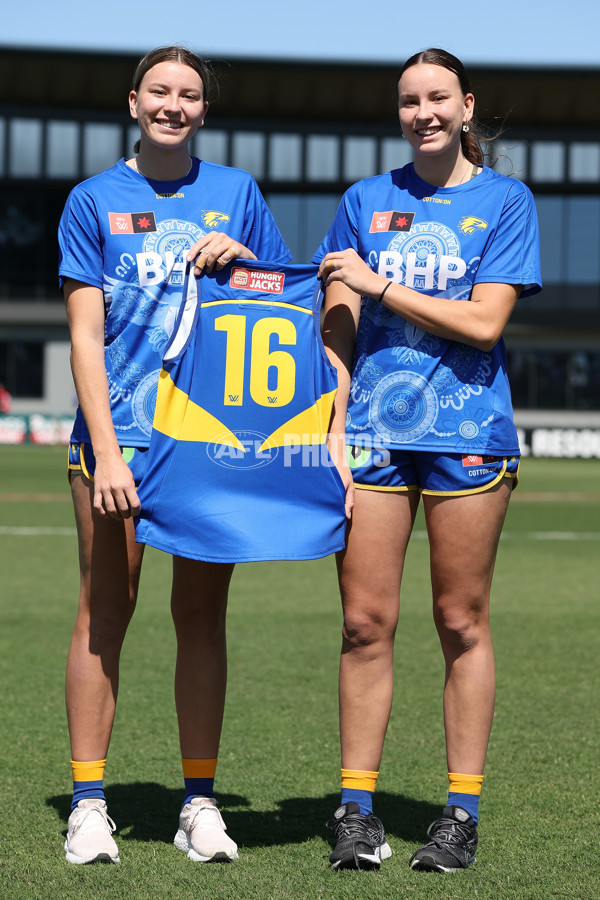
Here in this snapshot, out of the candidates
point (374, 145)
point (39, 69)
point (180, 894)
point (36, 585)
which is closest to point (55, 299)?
point (39, 69)

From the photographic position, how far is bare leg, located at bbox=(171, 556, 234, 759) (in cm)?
320

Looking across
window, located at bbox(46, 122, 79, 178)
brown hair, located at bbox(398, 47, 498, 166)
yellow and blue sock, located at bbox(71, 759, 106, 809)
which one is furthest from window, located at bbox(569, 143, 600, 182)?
yellow and blue sock, located at bbox(71, 759, 106, 809)

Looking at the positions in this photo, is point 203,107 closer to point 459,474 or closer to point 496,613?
point 459,474

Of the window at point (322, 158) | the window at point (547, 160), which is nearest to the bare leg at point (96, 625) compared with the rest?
the window at point (322, 158)

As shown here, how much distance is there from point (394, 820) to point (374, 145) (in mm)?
39185

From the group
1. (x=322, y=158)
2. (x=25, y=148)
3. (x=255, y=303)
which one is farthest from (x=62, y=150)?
(x=255, y=303)

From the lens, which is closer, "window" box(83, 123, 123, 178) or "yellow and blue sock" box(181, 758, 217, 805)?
"yellow and blue sock" box(181, 758, 217, 805)

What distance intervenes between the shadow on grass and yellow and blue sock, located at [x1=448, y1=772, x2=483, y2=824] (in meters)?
0.23

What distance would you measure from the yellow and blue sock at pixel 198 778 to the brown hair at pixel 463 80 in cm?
194

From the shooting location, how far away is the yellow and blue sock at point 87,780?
10.4 ft

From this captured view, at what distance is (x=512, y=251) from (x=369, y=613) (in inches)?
43.4

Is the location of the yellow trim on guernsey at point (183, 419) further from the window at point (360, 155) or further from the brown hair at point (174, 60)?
the window at point (360, 155)

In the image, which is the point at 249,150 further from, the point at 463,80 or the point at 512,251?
the point at 512,251

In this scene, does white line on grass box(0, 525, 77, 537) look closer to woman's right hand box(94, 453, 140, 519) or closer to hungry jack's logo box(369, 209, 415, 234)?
woman's right hand box(94, 453, 140, 519)
